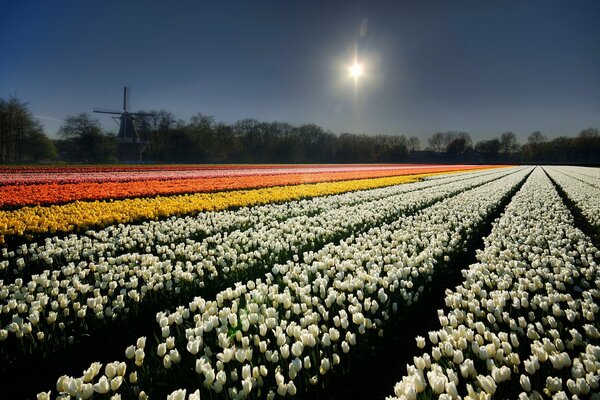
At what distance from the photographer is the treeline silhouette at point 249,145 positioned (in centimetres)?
5259

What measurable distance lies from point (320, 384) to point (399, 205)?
386 inches

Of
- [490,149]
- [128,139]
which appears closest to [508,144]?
[490,149]

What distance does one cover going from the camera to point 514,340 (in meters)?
2.79

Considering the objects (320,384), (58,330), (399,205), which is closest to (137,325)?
(58,330)

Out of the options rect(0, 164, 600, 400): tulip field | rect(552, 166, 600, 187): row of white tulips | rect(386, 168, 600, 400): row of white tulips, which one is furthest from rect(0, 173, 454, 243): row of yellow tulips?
rect(552, 166, 600, 187): row of white tulips

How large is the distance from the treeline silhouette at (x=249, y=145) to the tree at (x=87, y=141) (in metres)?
0.15

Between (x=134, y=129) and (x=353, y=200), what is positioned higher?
(x=134, y=129)

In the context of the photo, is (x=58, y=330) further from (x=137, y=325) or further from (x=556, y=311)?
(x=556, y=311)

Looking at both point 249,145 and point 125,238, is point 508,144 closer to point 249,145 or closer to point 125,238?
point 249,145

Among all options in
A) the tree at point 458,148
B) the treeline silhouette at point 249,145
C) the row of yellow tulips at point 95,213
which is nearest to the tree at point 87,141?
the treeline silhouette at point 249,145

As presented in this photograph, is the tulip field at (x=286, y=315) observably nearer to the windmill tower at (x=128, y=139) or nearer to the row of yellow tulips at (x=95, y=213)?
the row of yellow tulips at (x=95, y=213)

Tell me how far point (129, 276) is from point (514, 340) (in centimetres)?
486

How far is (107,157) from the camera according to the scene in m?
59.6

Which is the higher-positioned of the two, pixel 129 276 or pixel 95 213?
pixel 95 213
